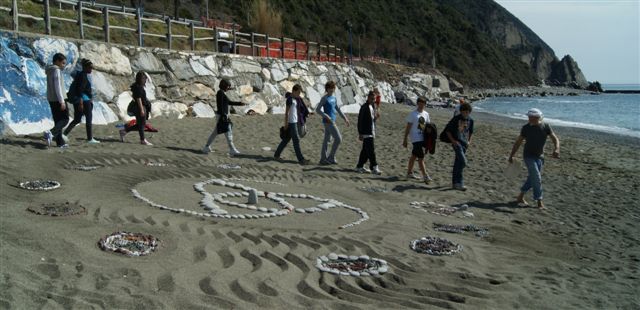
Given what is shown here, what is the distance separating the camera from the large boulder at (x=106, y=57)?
15602 mm

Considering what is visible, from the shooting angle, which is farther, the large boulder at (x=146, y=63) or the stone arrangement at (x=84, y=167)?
the large boulder at (x=146, y=63)

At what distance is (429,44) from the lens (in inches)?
4414

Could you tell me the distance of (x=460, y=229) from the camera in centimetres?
768

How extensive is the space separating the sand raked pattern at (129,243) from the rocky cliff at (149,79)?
7.89m

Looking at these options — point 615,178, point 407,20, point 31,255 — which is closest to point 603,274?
point 31,255

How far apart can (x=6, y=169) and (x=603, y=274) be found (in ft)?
26.3

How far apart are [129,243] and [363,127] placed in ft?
22.9

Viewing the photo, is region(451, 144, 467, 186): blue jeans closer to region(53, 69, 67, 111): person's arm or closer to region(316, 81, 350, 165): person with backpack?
region(316, 81, 350, 165): person with backpack

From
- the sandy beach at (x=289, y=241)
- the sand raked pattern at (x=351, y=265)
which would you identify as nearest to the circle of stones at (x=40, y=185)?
the sandy beach at (x=289, y=241)

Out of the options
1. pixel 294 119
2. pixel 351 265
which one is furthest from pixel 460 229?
pixel 294 119

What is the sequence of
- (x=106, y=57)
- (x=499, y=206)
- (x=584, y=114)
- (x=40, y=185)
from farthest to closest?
1. (x=584, y=114)
2. (x=106, y=57)
3. (x=499, y=206)
4. (x=40, y=185)

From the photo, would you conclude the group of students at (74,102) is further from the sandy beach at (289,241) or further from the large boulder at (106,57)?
the large boulder at (106,57)

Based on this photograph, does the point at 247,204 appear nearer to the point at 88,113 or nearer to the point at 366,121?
the point at 366,121

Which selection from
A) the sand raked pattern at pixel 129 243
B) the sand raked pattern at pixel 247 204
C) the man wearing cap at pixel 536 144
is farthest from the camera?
the man wearing cap at pixel 536 144
